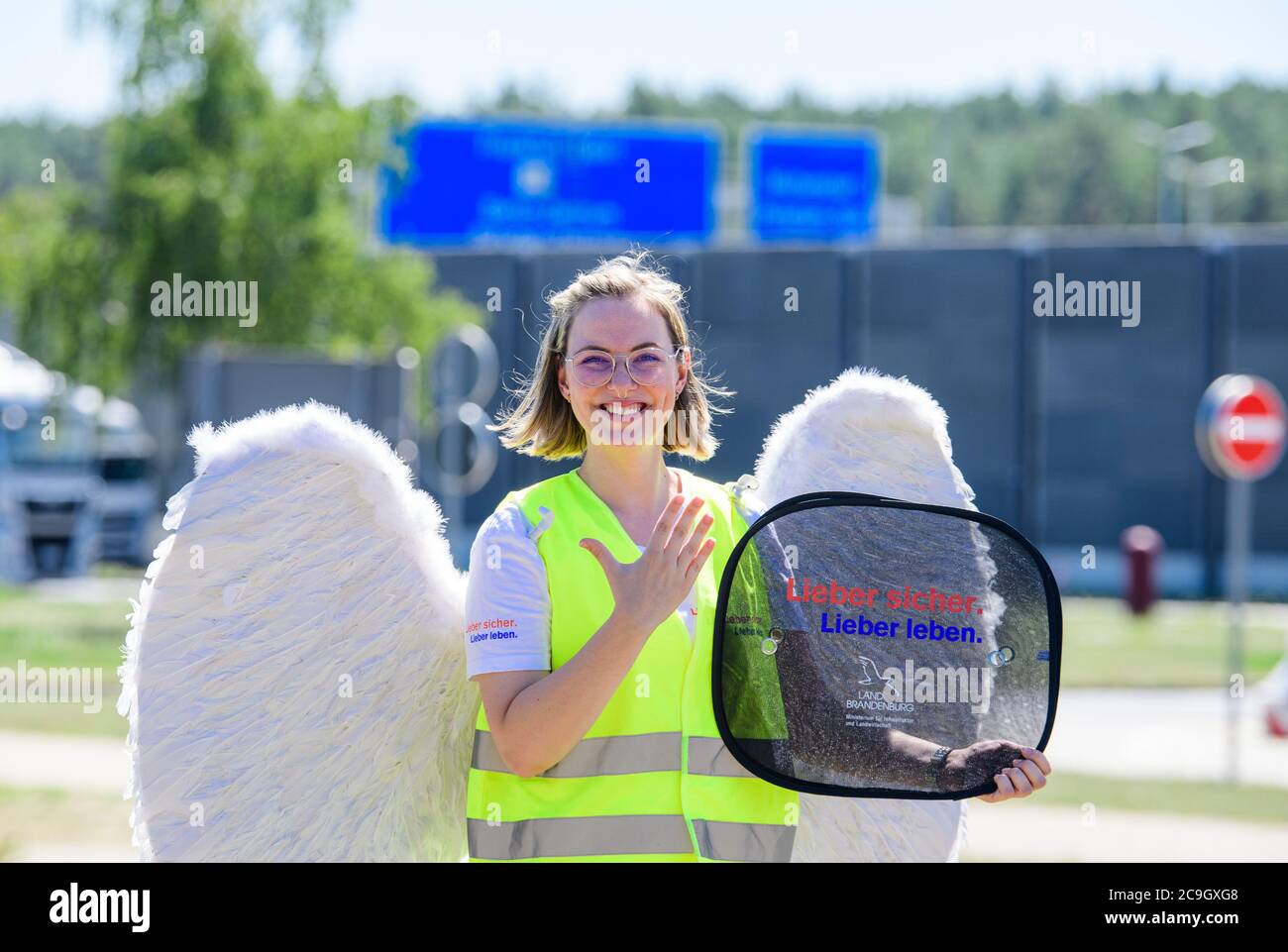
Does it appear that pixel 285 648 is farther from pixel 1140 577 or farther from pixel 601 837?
pixel 1140 577

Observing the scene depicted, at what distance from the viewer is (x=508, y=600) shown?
87.4 inches

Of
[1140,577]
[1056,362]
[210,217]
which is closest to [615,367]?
[210,217]

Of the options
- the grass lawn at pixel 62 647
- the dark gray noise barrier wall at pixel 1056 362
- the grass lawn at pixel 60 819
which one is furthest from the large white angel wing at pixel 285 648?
the dark gray noise barrier wall at pixel 1056 362

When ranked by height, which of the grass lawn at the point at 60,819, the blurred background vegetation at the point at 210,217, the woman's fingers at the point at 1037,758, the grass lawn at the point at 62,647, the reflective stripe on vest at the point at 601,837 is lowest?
the grass lawn at the point at 62,647

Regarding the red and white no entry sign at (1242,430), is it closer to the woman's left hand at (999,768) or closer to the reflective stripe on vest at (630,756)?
the woman's left hand at (999,768)

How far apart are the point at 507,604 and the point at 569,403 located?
1.34 feet

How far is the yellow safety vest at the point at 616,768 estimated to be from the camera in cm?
224

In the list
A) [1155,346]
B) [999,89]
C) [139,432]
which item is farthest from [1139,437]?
[999,89]

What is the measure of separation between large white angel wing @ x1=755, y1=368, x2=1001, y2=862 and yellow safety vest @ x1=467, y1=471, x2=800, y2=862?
37 cm

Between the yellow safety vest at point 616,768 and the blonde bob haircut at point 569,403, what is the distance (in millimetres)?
166

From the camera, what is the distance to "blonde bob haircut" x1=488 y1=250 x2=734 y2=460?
2.40 metres

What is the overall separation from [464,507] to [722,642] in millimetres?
24280

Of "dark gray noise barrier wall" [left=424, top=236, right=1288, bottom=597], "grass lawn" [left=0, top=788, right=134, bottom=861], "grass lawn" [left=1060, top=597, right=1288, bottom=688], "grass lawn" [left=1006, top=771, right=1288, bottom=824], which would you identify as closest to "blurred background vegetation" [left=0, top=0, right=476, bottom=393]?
"dark gray noise barrier wall" [left=424, top=236, right=1288, bottom=597]
